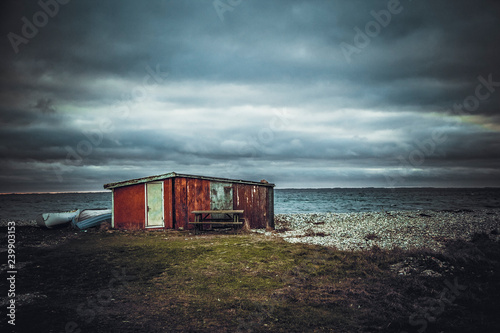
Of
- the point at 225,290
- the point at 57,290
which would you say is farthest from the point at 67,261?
the point at 225,290

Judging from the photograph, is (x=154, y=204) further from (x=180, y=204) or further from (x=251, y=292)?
(x=251, y=292)

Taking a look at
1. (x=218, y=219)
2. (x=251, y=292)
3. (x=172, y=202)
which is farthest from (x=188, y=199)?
(x=251, y=292)

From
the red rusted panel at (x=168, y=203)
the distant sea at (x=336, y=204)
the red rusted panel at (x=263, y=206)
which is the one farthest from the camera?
the distant sea at (x=336, y=204)

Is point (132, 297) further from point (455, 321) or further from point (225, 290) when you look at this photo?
point (455, 321)

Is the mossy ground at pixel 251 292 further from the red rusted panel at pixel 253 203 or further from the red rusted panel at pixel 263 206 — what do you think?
the red rusted panel at pixel 263 206

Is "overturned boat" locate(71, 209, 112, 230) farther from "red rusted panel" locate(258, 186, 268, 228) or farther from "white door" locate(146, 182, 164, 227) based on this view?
"red rusted panel" locate(258, 186, 268, 228)

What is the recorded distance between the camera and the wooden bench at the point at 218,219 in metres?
16.2

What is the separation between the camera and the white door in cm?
1722

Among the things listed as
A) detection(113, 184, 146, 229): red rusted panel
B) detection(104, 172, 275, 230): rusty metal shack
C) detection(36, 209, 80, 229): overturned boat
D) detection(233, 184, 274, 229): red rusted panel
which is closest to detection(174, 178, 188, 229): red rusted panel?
detection(104, 172, 275, 230): rusty metal shack

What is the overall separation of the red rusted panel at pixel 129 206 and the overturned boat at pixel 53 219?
3.71 meters

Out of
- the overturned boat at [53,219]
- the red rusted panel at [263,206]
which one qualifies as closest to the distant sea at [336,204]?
the overturned boat at [53,219]

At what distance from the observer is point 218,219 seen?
1709 cm

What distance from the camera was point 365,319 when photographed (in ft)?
16.8

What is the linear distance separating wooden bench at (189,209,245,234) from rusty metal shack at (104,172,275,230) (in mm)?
494
